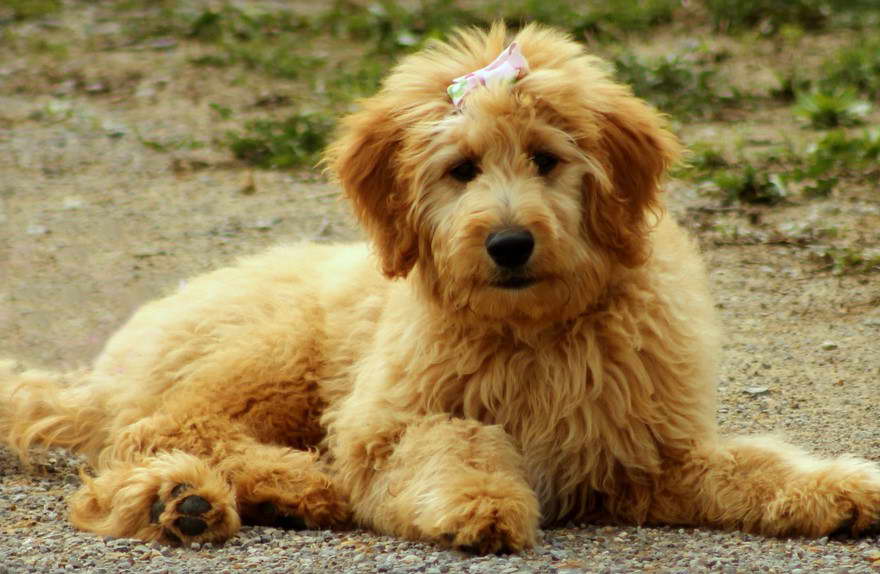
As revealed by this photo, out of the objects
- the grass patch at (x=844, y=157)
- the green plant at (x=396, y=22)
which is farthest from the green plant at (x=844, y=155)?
the green plant at (x=396, y=22)

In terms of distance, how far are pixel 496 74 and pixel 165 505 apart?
1849 mm

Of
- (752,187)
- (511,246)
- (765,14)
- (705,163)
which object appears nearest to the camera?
(511,246)

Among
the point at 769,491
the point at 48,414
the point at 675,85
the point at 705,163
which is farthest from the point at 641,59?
the point at 769,491

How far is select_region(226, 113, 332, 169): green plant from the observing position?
416 inches

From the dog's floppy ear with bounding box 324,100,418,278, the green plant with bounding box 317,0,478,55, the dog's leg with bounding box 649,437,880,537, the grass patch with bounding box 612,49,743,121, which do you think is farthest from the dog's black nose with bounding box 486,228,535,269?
the green plant with bounding box 317,0,478,55

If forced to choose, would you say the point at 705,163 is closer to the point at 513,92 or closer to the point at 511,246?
the point at 513,92

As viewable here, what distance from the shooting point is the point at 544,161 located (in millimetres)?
5051

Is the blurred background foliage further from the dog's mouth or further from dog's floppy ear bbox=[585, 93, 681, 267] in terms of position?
the dog's mouth

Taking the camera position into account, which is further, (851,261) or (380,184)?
(851,261)

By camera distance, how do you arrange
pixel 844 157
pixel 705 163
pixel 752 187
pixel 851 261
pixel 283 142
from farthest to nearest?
1. pixel 283 142
2. pixel 705 163
3. pixel 844 157
4. pixel 752 187
5. pixel 851 261

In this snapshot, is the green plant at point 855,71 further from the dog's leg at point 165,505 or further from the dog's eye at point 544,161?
the dog's leg at point 165,505

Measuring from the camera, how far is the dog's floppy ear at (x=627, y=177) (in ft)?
16.7

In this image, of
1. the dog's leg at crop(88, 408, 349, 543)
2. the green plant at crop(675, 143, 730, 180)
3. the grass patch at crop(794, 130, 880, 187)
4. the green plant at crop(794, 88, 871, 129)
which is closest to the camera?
the dog's leg at crop(88, 408, 349, 543)

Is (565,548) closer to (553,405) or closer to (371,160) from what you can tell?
(553,405)
